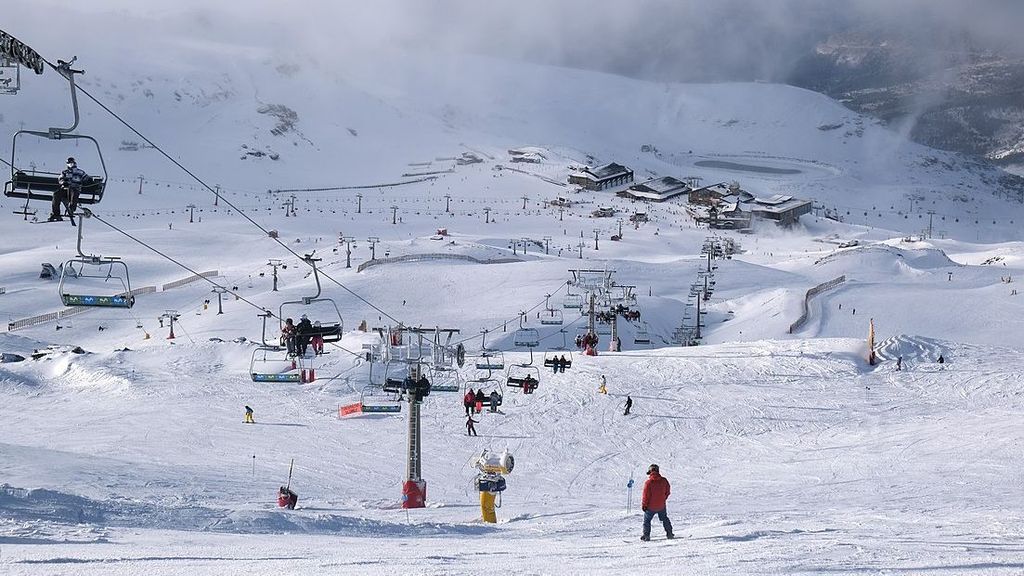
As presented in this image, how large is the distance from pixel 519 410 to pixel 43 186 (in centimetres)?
1599

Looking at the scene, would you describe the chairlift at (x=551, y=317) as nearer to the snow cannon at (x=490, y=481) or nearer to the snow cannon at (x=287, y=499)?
the snow cannon at (x=287, y=499)

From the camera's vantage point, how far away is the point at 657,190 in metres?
99.9

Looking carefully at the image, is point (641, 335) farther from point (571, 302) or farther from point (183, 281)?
point (183, 281)

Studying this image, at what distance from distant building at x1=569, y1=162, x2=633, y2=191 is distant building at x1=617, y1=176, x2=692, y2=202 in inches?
73.5

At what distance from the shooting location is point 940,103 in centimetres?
18600

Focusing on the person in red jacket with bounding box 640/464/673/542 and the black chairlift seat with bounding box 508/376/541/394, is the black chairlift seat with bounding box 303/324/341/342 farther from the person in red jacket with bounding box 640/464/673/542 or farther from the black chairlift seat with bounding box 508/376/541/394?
the person in red jacket with bounding box 640/464/673/542

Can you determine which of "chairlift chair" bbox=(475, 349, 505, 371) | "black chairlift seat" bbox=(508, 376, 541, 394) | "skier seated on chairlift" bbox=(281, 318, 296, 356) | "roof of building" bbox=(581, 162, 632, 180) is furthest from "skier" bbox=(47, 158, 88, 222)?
"roof of building" bbox=(581, 162, 632, 180)

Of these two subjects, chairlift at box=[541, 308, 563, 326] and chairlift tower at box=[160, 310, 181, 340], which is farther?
chairlift at box=[541, 308, 563, 326]

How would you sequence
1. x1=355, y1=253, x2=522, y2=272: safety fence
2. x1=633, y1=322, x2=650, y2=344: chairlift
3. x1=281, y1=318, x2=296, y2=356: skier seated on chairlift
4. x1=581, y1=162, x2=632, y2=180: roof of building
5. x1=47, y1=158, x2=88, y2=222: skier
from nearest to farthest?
x1=47, y1=158, x2=88, y2=222: skier → x1=281, y1=318, x2=296, y2=356: skier seated on chairlift → x1=633, y1=322, x2=650, y2=344: chairlift → x1=355, y1=253, x2=522, y2=272: safety fence → x1=581, y1=162, x2=632, y2=180: roof of building

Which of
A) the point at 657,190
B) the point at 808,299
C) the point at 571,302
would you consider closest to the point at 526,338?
the point at 571,302

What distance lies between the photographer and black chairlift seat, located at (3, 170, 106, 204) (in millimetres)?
11336

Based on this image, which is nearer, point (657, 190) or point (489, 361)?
point (489, 361)

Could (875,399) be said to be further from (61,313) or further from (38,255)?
(38,255)

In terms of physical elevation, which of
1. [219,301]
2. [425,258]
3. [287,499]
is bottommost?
[287,499]
